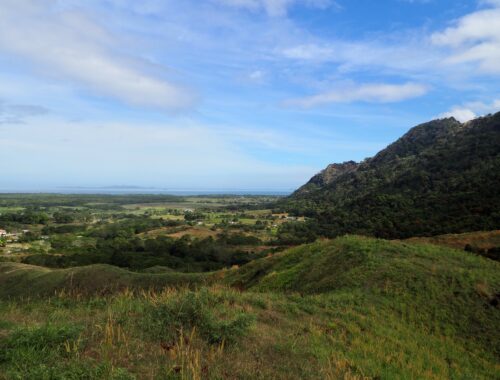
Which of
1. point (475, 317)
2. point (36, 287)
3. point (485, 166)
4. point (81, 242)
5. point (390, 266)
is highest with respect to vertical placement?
point (485, 166)

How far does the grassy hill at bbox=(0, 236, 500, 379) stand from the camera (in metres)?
5.51

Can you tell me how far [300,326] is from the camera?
9.14 meters

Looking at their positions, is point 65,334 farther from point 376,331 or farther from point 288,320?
point 376,331

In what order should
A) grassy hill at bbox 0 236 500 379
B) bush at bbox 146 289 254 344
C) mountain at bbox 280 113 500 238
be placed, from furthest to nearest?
1. mountain at bbox 280 113 500 238
2. bush at bbox 146 289 254 344
3. grassy hill at bbox 0 236 500 379

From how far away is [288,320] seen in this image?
957 cm

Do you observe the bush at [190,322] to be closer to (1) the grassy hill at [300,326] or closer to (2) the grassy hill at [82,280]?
(1) the grassy hill at [300,326]

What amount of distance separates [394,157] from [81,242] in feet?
365

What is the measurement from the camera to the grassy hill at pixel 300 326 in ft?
18.1

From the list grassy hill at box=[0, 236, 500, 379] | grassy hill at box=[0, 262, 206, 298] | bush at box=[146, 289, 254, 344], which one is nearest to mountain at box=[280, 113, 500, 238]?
grassy hill at box=[0, 236, 500, 379]

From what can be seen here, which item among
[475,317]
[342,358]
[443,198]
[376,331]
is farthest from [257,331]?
[443,198]

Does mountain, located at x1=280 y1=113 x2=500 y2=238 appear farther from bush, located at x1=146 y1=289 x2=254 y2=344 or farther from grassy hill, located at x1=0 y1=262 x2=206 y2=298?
bush, located at x1=146 y1=289 x2=254 y2=344

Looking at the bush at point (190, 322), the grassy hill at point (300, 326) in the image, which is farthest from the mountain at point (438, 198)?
the bush at point (190, 322)

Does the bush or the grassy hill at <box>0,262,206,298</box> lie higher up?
the bush

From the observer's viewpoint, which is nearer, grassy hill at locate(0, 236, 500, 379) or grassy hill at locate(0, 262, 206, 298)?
grassy hill at locate(0, 236, 500, 379)
